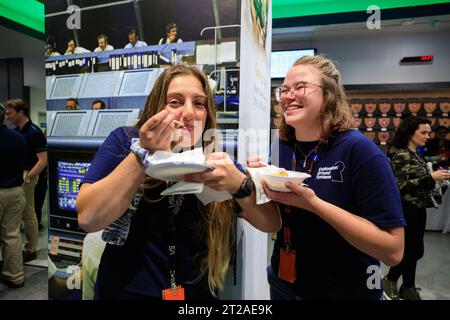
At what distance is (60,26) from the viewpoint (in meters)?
1.99

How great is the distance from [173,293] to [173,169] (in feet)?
1.62

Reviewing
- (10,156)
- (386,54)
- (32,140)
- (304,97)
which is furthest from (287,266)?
(386,54)

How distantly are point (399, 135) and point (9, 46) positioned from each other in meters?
7.02

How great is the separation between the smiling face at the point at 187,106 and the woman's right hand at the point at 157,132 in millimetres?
158

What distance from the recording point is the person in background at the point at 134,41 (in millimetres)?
1854

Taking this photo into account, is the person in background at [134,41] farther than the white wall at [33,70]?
No

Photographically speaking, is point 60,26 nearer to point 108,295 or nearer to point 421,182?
point 108,295

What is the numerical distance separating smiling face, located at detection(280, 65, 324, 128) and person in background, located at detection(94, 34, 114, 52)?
3.71 feet

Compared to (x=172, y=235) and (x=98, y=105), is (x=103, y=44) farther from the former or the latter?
(x=172, y=235)

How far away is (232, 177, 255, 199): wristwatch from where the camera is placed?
1092 millimetres

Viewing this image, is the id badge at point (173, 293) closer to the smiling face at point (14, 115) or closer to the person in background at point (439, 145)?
the smiling face at point (14, 115)

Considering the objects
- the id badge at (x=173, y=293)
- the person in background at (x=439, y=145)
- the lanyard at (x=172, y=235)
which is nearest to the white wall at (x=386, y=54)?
the person in background at (x=439, y=145)

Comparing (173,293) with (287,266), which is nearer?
(173,293)

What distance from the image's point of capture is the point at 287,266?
1.33 meters
